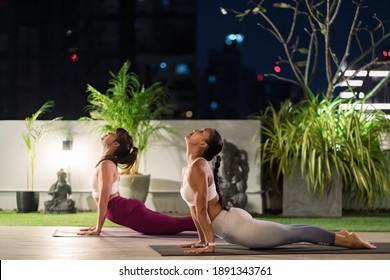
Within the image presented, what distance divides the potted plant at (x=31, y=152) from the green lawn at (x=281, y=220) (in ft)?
0.51

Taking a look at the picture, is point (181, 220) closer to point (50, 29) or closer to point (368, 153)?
point (368, 153)

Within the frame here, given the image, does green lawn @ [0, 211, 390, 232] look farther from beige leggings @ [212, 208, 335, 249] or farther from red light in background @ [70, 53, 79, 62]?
red light in background @ [70, 53, 79, 62]

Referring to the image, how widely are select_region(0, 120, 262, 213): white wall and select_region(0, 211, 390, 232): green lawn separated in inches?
16.3

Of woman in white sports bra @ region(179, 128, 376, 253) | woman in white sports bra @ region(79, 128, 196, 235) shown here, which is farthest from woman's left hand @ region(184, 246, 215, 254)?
woman in white sports bra @ region(79, 128, 196, 235)

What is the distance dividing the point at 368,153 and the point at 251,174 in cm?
116

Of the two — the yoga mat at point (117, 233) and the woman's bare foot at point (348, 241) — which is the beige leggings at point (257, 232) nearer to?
the woman's bare foot at point (348, 241)

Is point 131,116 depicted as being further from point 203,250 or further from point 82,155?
point 203,250

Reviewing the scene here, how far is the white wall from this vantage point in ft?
31.9

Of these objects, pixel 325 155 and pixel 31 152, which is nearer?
pixel 325 155

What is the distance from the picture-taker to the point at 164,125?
988cm

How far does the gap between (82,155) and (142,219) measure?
2.71 metres

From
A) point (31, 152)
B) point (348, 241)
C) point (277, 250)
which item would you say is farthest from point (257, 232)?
point (31, 152)

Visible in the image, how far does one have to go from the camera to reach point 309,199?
9453 millimetres
